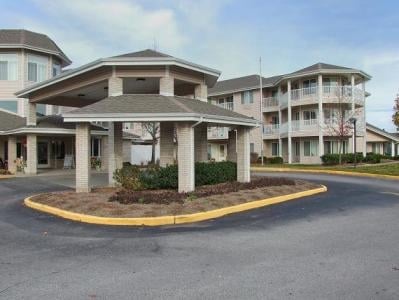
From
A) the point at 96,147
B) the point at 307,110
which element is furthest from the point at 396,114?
the point at 96,147

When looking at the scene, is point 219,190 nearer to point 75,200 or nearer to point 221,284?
point 75,200

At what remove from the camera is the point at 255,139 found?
44281 mm

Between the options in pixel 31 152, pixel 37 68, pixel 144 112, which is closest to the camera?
pixel 144 112

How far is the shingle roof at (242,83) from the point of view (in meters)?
44.1

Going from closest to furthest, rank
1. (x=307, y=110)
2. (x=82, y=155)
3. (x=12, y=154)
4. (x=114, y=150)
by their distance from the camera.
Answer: (x=82, y=155) < (x=114, y=150) < (x=12, y=154) < (x=307, y=110)

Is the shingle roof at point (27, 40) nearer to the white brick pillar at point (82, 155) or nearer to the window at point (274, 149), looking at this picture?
the white brick pillar at point (82, 155)

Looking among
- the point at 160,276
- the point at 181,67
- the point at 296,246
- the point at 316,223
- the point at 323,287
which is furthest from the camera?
the point at 181,67

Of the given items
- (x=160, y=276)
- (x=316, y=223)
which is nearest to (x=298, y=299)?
(x=160, y=276)

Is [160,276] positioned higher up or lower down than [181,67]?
lower down

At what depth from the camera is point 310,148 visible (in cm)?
3947

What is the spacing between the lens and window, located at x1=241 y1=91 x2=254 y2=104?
1777 inches

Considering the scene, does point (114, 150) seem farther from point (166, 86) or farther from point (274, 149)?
point (274, 149)

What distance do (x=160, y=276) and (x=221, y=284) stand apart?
38.4 inches

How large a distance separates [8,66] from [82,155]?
2319 cm
